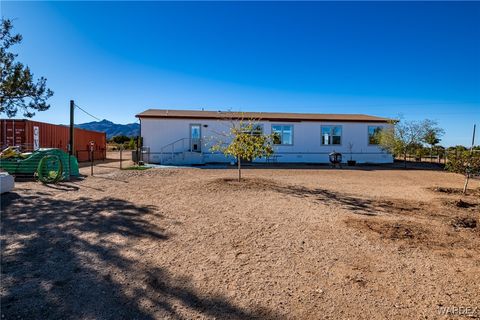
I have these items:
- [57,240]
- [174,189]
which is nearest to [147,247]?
[57,240]

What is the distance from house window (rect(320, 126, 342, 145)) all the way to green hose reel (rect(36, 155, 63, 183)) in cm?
1957

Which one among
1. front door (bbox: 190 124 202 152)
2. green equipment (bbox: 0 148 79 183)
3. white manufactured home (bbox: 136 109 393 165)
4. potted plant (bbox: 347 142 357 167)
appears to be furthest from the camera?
potted plant (bbox: 347 142 357 167)

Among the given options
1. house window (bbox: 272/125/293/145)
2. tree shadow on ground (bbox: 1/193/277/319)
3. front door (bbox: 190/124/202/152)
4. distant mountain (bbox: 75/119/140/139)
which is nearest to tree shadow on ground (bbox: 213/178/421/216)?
tree shadow on ground (bbox: 1/193/277/319)

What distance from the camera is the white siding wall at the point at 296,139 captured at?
21.4 meters

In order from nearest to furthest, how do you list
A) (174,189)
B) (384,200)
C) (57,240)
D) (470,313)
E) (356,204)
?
1. (470,313)
2. (57,240)
3. (356,204)
4. (384,200)
5. (174,189)

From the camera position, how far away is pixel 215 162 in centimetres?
2227

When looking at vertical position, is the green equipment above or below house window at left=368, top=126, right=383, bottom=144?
below

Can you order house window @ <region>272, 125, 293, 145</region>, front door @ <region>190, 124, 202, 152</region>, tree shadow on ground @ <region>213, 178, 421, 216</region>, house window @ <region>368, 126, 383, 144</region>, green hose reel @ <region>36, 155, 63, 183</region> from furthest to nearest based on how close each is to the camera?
house window @ <region>368, 126, 383, 144</region> → house window @ <region>272, 125, 293, 145</region> → front door @ <region>190, 124, 202, 152</region> → green hose reel @ <region>36, 155, 63, 183</region> → tree shadow on ground @ <region>213, 178, 421, 216</region>

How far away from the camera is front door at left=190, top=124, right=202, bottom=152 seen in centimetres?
2198

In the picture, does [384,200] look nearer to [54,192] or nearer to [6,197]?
[54,192]

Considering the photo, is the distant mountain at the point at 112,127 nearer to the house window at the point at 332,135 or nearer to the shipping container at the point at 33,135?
the shipping container at the point at 33,135

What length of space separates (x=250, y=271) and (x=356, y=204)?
204 inches

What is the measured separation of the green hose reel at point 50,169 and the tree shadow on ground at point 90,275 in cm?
538

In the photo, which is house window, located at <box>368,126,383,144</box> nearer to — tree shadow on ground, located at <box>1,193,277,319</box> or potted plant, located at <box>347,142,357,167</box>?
potted plant, located at <box>347,142,357,167</box>
